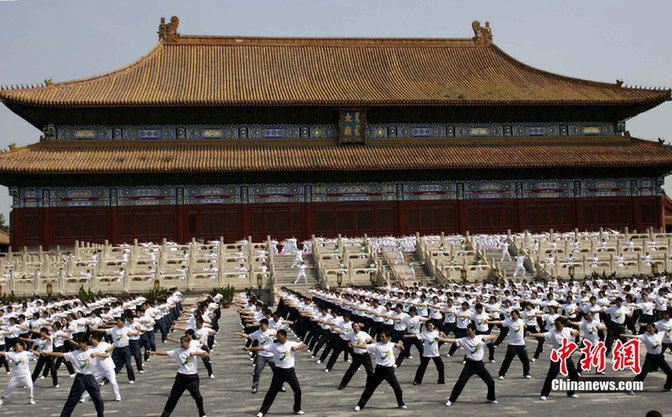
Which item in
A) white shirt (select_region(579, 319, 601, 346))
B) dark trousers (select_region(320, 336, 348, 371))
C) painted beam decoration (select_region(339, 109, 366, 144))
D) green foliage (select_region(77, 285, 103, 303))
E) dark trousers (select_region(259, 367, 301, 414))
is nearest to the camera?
dark trousers (select_region(259, 367, 301, 414))

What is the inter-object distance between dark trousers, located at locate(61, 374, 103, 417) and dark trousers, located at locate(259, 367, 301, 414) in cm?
262

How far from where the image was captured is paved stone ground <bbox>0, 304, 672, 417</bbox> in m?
12.6

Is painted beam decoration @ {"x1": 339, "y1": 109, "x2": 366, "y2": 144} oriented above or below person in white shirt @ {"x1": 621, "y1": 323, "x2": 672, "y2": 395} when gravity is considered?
above

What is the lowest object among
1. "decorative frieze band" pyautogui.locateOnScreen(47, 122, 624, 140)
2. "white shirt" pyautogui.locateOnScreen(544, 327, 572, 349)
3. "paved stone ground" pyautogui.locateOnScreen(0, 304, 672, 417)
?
"paved stone ground" pyautogui.locateOnScreen(0, 304, 672, 417)

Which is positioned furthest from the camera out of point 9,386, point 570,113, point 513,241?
point 570,113

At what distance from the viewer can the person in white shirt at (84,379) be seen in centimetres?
1238

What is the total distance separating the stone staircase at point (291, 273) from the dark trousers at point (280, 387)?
16.9 meters

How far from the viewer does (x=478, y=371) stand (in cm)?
1325

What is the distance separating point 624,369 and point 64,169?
1287 inches

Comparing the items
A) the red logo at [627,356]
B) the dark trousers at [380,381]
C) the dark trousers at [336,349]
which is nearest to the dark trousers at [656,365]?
the red logo at [627,356]

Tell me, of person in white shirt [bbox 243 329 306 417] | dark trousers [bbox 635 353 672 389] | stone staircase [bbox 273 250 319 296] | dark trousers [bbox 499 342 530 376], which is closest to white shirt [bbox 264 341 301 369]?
person in white shirt [bbox 243 329 306 417]

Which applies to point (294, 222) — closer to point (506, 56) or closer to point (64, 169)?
point (64, 169)

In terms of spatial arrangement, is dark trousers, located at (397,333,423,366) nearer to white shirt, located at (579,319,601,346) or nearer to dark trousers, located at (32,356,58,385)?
white shirt, located at (579,319,601,346)

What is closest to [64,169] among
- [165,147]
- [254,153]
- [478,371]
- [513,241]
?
[165,147]
